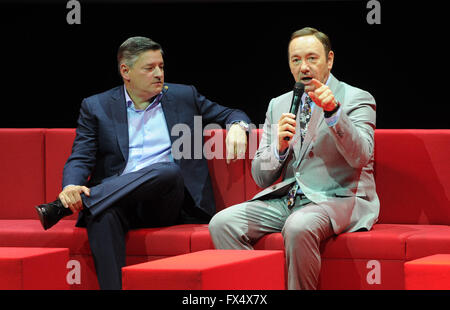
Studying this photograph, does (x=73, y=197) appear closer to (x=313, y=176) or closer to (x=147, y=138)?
(x=147, y=138)

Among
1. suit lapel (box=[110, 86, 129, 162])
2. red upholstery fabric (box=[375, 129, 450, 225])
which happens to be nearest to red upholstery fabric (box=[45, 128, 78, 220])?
suit lapel (box=[110, 86, 129, 162])

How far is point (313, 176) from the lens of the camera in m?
3.29

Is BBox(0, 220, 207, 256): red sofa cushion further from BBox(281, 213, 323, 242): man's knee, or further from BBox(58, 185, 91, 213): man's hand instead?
BBox(281, 213, 323, 242): man's knee

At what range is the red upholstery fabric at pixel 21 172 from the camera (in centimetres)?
398

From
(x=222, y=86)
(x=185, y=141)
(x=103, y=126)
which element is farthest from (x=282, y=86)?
(x=103, y=126)

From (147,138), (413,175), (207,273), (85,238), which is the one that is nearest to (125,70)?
(147,138)

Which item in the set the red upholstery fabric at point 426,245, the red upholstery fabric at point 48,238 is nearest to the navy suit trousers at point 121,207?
the red upholstery fabric at point 48,238

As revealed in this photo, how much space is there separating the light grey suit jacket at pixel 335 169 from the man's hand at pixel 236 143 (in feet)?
0.55

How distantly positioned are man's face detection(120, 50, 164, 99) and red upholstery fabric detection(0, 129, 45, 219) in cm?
64

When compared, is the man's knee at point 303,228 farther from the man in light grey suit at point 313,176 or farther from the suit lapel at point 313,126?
the suit lapel at point 313,126

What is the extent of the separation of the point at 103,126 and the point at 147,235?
24.4 inches

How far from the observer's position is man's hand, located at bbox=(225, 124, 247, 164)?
3539 mm

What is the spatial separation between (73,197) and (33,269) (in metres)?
0.92

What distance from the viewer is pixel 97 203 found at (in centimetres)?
335
